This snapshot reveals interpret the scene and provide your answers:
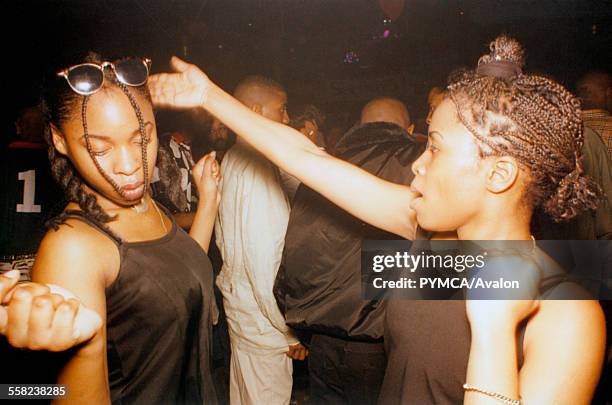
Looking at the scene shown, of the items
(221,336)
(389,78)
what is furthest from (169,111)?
(389,78)

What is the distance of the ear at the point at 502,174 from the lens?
0.90 m

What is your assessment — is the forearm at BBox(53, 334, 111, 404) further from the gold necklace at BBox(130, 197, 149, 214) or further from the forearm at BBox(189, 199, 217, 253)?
the forearm at BBox(189, 199, 217, 253)

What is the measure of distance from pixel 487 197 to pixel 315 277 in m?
0.76

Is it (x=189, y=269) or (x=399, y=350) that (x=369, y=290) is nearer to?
(x=399, y=350)

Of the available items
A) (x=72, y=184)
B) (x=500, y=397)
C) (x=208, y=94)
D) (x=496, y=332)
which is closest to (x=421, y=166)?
(x=496, y=332)

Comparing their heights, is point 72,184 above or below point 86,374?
above

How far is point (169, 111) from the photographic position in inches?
50.8

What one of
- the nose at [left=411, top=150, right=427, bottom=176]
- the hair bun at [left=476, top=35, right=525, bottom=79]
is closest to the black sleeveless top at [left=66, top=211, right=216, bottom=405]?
the nose at [left=411, top=150, right=427, bottom=176]

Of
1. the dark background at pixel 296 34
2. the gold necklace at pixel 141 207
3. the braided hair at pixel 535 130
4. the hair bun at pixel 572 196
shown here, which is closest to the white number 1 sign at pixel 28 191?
the dark background at pixel 296 34

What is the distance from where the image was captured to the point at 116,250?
1037 mm

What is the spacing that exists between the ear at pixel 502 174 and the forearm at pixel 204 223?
0.90 m

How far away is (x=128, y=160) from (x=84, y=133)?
4.7 inches

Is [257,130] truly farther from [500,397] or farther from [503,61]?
[500,397]

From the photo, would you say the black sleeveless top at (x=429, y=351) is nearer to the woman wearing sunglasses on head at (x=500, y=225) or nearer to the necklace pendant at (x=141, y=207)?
the woman wearing sunglasses on head at (x=500, y=225)
